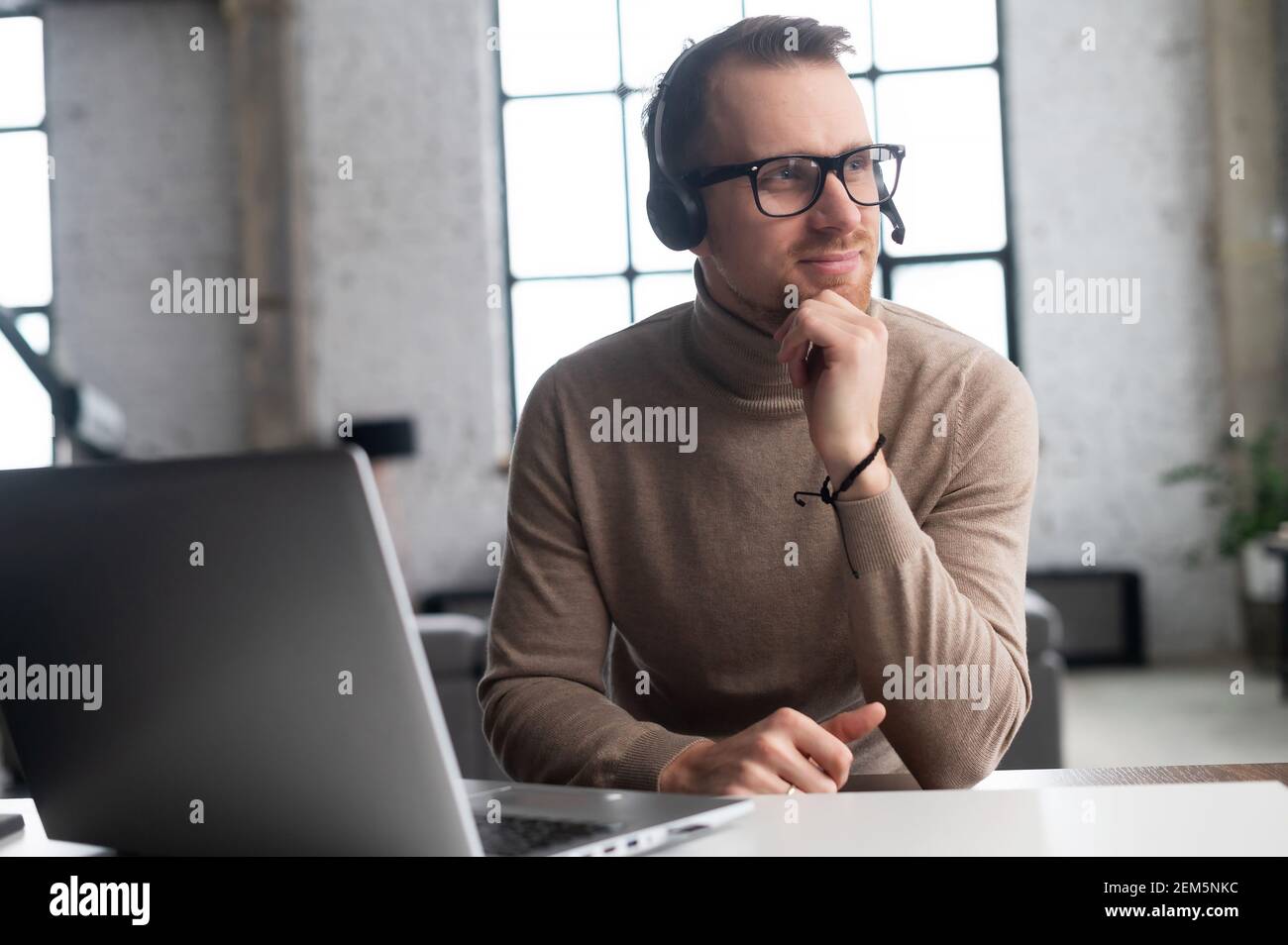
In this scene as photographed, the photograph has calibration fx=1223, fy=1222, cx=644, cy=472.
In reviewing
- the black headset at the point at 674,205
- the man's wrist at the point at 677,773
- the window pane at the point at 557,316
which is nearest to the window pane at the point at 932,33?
the window pane at the point at 557,316

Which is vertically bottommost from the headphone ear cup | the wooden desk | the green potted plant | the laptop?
the green potted plant

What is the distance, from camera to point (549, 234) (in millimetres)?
6859

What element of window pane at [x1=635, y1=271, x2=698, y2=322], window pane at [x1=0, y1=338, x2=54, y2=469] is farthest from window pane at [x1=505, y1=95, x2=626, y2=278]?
window pane at [x1=0, y1=338, x2=54, y2=469]

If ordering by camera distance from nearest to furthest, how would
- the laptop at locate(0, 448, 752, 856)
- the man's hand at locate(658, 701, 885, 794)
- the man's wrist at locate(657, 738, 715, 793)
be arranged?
the laptop at locate(0, 448, 752, 856)
the man's hand at locate(658, 701, 885, 794)
the man's wrist at locate(657, 738, 715, 793)

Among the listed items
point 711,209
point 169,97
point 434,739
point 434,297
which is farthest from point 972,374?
point 169,97

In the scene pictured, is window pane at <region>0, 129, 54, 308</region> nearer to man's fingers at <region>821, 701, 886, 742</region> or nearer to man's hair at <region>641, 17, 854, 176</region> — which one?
man's hair at <region>641, 17, 854, 176</region>

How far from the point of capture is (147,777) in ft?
2.61

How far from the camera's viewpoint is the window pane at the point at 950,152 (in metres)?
6.62

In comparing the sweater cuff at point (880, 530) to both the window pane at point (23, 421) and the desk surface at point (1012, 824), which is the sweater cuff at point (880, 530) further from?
the window pane at point (23, 421)

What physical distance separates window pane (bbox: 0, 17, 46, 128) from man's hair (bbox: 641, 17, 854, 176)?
6671mm

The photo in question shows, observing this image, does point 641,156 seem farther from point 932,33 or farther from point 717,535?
point 717,535

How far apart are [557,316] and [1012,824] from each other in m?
6.22

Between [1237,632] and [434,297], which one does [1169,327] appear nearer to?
[1237,632]

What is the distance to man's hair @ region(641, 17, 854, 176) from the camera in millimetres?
1489
